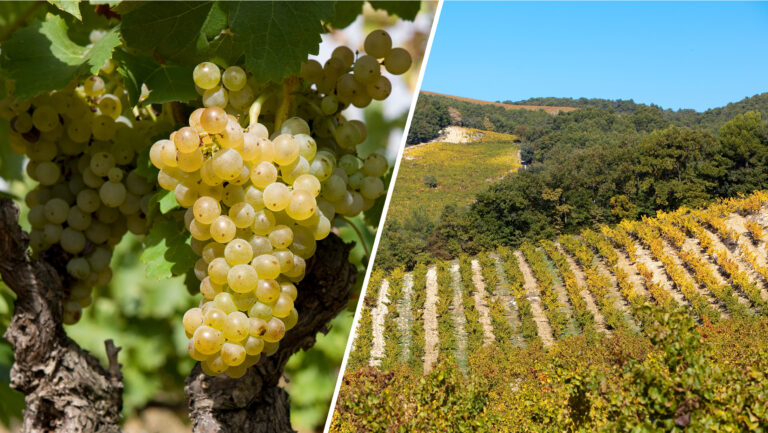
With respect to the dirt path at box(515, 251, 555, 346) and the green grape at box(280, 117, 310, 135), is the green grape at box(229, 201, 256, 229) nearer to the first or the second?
the green grape at box(280, 117, 310, 135)

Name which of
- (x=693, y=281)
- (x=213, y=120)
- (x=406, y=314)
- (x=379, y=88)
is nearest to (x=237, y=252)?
(x=213, y=120)

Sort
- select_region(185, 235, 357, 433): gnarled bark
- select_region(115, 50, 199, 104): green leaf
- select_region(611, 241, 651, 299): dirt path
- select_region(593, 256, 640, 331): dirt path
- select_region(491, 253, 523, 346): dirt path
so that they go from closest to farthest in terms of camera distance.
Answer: select_region(115, 50, 199, 104): green leaf < select_region(185, 235, 357, 433): gnarled bark < select_region(593, 256, 640, 331): dirt path < select_region(611, 241, 651, 299): dirt path < select_region(491, 253, 523, 346): dirt path

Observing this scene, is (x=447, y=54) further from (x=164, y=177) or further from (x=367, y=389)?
(x=164, y=177)

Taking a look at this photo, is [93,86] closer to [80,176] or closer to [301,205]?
[80,176]

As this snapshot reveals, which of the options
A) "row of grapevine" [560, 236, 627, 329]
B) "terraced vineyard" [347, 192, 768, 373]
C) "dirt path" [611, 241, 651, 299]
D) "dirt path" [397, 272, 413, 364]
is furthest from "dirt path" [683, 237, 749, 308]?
"dirt path" [397, 272, 413, 364]

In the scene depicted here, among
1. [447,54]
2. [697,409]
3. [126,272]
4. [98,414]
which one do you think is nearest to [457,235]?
[447,54]

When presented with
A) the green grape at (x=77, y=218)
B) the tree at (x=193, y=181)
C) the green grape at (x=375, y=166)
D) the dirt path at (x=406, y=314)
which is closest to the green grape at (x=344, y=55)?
the tree at (x=193, y=181)
